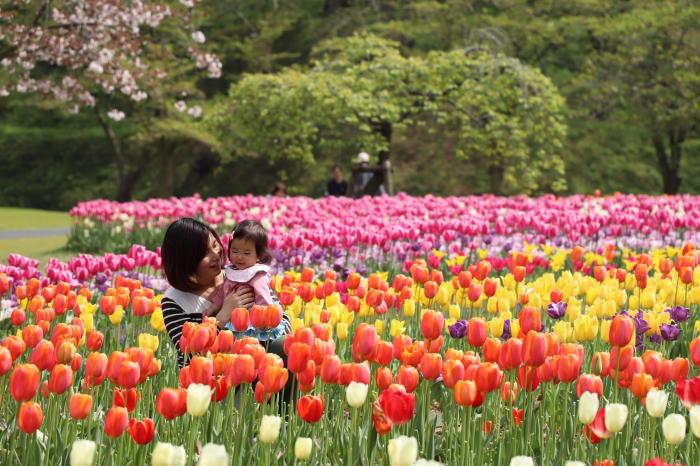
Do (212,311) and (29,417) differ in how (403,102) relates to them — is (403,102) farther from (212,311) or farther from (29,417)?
(29,417)

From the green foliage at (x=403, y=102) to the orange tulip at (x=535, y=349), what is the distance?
1843cm

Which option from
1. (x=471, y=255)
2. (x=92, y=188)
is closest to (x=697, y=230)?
(x=471, y=255)

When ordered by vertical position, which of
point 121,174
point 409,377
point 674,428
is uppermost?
point 121,174

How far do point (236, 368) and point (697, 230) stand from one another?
8.75 metres

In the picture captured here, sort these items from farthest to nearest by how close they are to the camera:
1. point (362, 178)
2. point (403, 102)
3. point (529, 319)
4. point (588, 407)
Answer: point (403, 102) → point (362, 178) → point (529, 319) → point (588, 407)

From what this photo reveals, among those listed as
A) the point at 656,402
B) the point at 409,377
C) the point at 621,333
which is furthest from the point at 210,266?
the point at 656,402

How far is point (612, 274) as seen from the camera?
623 cm

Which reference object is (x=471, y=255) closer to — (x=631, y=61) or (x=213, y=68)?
(x=213, y=68)

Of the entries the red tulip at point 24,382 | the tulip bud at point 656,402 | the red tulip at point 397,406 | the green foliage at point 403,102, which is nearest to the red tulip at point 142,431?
the red tulip at point 24,382

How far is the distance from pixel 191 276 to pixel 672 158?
28210mm

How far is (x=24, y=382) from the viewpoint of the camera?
9.96ft

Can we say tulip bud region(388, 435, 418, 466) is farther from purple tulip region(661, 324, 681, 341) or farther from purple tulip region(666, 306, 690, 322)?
purple tulip region(666, 306, 690, 322)

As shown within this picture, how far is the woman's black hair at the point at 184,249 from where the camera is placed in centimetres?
460

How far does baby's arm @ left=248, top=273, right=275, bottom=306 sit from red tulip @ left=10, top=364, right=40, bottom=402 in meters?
1.65
